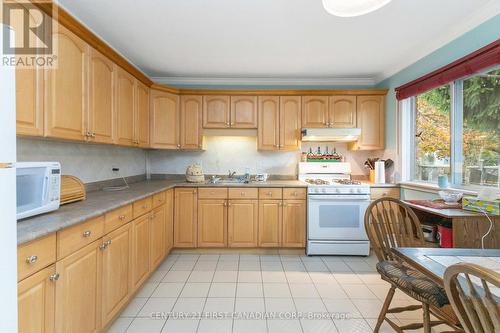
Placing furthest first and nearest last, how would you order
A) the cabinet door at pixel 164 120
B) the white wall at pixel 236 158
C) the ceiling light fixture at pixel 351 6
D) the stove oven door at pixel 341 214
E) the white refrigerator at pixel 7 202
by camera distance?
the white wall at pixel 236 158 → the cabinet door at pixel 164 120 → the stove oven door at pixel 341 214 → the ceiling light fixture at pixel 351 6 → the white refrigerator at pixel 7 202

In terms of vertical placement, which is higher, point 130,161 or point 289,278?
point 130,161

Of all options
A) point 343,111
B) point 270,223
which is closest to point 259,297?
point 270,223

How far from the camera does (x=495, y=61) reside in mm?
1945

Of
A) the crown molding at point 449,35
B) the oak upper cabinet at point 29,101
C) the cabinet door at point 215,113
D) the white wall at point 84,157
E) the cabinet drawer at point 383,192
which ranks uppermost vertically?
the crown molding at point 449,35

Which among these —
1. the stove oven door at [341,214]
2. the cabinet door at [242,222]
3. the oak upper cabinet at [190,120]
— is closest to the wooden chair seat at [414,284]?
the stove oven door at [341,214]

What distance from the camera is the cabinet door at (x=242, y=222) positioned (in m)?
3.30

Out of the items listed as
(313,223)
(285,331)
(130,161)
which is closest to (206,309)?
(285,331)

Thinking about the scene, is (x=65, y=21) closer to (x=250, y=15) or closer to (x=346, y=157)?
(x=250, y=15)

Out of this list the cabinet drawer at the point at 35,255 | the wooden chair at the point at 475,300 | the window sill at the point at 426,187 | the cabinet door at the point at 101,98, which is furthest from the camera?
the window sill at the point at 426,187

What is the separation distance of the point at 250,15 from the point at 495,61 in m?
1.97

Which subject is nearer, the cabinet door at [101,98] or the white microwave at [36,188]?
the white microwave at [36,188]

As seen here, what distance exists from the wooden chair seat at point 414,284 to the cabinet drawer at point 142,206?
1.99 m

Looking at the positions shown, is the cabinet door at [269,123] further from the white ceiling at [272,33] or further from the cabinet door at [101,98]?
the cabinet door at [101,98]

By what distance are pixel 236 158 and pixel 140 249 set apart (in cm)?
203
